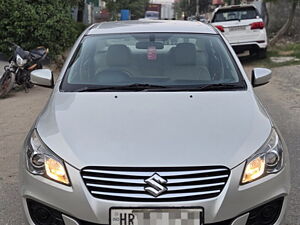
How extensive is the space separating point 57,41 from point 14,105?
12.7 feet

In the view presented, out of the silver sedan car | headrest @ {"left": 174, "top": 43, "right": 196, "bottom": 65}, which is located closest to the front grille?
the silver sedan car

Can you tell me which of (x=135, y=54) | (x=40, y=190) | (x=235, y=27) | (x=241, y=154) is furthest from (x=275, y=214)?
(x=235, y=27)

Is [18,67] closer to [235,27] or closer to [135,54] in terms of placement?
[135,54]

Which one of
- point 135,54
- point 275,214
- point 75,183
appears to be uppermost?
point 135,54

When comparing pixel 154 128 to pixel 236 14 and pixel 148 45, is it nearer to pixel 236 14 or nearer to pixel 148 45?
pixel 148 45

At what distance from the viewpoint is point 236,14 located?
13.8 meters

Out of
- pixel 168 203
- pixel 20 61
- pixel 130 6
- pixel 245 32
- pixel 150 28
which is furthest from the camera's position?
pixel 130 6

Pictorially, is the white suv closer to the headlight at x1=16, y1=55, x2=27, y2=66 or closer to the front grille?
the headlight at x1=16, y1=55, x2=27, y2=66

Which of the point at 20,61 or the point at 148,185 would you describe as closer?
the point at 148,185

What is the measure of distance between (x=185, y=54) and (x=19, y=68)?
5.92 m

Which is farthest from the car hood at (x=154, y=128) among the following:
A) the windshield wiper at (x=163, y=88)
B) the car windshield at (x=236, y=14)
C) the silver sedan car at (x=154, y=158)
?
the car windshield at (x=236, y=14)

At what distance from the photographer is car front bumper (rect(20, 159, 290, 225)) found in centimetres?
249

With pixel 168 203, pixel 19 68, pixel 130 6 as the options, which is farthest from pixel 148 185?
pixel 130 6

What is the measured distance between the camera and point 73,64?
156 inches
